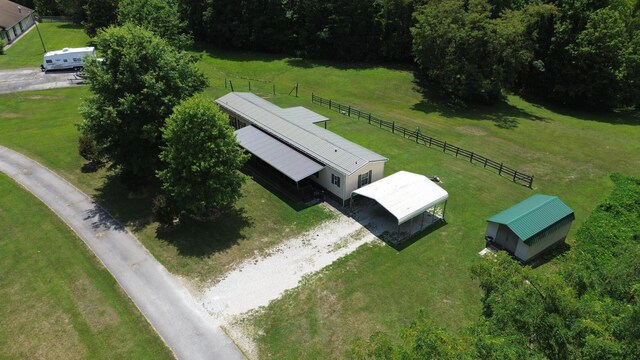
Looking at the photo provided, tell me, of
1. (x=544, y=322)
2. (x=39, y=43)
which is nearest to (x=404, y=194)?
(x=544, y=322)

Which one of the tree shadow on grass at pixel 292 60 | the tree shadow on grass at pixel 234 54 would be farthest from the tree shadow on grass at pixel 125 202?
the tree shadow on grass at pixel 234 54

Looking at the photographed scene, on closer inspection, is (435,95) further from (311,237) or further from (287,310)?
(287,310)

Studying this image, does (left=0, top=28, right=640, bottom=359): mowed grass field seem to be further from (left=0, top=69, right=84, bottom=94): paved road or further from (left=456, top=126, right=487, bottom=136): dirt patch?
(left=0, top=69, right=84, bottom=94): paved road

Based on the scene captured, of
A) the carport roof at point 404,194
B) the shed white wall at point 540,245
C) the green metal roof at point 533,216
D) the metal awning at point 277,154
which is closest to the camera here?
the green metal roof at point 533,216

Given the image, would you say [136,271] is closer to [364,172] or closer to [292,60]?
[364,172]

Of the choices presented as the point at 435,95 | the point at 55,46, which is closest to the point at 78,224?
the point at 435,95

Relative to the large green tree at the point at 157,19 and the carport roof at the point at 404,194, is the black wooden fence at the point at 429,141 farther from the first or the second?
the large green tree at the point at 157,19
